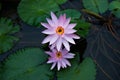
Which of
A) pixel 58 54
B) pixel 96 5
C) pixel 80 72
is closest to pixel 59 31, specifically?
pixel 58 54

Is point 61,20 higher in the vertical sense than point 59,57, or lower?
higher

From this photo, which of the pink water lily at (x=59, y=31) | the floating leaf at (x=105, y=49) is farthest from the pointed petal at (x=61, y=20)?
the floating leaf at (x=105, y=49)

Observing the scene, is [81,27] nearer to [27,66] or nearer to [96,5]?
[96,5]

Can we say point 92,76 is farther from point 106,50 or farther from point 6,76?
point 6,76

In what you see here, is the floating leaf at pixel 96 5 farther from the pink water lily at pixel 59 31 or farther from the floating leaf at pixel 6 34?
the floating leaf at pixel 6 34

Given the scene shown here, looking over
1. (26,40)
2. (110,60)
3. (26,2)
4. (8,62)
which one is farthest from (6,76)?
(110,60)
